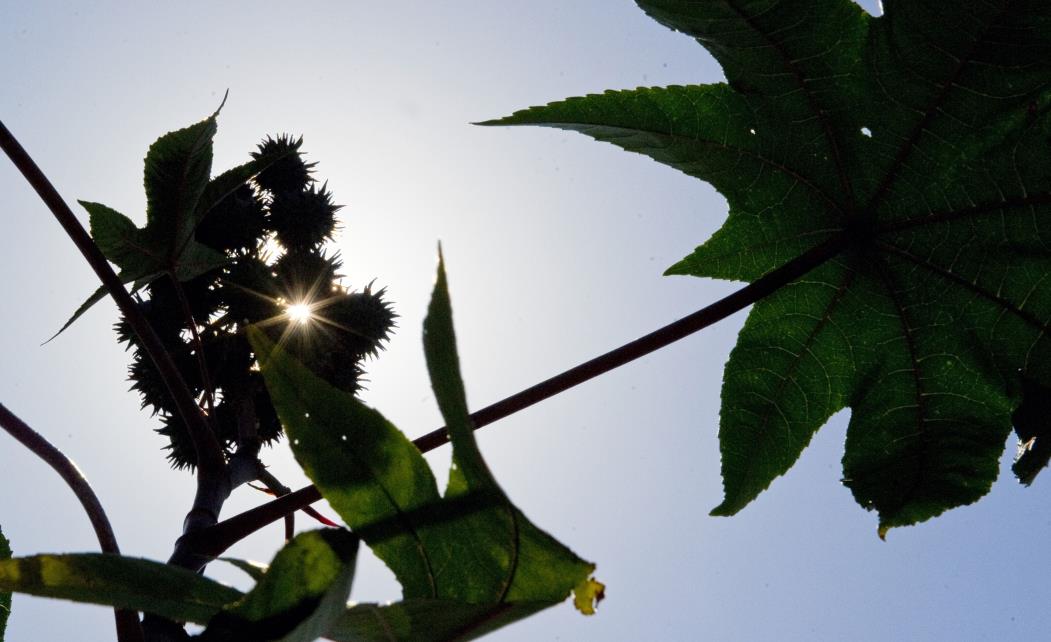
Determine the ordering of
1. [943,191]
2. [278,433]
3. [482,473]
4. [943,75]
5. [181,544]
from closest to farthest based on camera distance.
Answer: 1. [482,473]
2. [181,544]
3. [943,75]
4. [943,191]
5. [278,433]

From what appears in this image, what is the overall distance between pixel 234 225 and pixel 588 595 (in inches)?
75.3

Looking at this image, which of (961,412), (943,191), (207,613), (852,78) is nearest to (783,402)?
(961,412)

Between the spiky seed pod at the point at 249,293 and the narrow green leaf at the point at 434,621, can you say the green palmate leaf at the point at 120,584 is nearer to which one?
the narrow green leaf at the point at 434,621

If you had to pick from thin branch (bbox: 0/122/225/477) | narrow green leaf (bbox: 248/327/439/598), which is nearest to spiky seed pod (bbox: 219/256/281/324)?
thin branch (bbox: 0/122/225/477)

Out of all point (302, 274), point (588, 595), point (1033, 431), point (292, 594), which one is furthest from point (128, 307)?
point (1033, 431)

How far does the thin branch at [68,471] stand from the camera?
1012 mm

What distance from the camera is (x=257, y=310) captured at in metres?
2.27

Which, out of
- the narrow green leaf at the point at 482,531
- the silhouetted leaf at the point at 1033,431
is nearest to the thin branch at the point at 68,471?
the narrow green leaf at the point at 482,531

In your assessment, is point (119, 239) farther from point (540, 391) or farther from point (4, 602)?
point (540, 391)

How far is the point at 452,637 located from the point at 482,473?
0.45 ft

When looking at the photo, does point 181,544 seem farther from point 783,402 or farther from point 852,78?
point 852,78

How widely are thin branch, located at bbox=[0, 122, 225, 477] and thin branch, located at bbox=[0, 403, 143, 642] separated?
144 millimetres

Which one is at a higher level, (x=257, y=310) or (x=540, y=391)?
(x=257, y=310)

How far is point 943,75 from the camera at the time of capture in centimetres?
120
